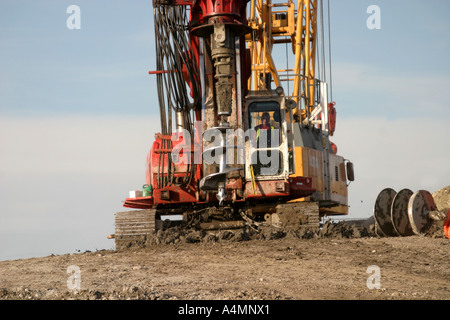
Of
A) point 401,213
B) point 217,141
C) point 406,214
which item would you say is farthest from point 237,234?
point 406,214

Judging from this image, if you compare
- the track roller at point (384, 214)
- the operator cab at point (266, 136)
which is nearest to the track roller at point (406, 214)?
the track roller at point (384, 214)

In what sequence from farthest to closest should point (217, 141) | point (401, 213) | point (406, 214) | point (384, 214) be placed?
point (384, 214)
point (406, 214)
point (401, 213)
point (217, 141)

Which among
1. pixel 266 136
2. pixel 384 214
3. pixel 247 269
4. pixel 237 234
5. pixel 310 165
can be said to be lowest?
pixel 247 269

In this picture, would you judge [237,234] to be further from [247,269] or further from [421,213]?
[421,213]

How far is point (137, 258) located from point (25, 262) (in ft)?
7.73

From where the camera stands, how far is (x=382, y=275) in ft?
38.8

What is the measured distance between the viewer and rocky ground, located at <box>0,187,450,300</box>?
10078mm

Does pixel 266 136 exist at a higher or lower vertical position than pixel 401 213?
higher

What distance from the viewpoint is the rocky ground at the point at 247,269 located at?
397 inches

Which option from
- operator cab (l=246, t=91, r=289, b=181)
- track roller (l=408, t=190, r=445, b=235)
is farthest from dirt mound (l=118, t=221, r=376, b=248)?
track roller (l=408, t=190, r=445, b=235)

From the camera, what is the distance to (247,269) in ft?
39.9

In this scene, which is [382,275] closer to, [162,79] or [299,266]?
[299,266]

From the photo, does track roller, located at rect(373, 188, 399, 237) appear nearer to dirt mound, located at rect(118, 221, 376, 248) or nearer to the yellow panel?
the yellow panel
